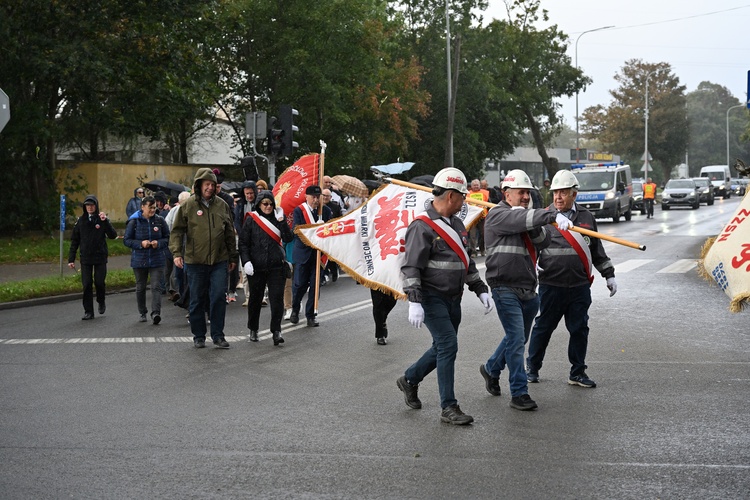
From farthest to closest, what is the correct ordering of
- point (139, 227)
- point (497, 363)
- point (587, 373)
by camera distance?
1. point (139, 227)
2. point (587, 373)
3. point (497, 363)

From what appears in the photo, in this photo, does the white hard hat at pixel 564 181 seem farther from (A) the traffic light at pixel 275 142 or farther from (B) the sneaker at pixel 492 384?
(A) the traffic light at pixel 275 142

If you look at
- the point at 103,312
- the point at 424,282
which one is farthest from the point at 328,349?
the point at 103,312

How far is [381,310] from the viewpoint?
1155cm

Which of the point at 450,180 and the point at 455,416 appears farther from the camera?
the point at 450,180

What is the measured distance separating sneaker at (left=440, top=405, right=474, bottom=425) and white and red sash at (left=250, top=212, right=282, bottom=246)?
16.0ft

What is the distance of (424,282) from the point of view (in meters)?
7.66

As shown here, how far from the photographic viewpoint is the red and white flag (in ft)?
38.2

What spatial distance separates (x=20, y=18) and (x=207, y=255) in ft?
58.3

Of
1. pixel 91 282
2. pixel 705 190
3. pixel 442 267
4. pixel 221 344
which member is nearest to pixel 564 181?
pixel 442 267

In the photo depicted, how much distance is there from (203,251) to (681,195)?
47.5 meters

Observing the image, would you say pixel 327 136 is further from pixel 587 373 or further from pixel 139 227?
pixel 587 373

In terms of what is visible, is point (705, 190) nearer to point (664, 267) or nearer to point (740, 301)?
point (664, 267)

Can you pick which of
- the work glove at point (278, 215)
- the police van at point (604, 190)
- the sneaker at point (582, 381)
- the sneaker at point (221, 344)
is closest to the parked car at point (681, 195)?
the police van at point (604, 190)

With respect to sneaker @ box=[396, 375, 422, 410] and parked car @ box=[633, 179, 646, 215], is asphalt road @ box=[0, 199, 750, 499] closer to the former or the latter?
sneaker @ box=[396, 375, 422, 410]
